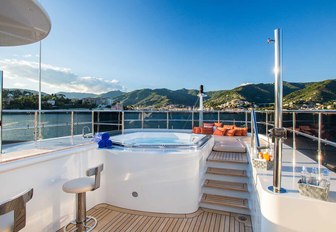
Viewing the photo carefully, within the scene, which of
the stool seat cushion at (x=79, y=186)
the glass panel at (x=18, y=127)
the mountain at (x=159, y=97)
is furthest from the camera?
the mountain at (x=159, y=97)

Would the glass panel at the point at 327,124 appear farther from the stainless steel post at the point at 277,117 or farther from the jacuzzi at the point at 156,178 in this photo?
the jacuzzi at the point at 156,178

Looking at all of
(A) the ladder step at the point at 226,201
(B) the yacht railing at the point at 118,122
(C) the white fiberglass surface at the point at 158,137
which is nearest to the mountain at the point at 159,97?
(B) the yacht railing at the point at 118,122

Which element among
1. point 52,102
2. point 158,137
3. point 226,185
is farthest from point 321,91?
point 52,102

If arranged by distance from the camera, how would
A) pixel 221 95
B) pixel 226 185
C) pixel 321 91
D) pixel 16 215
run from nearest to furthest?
pixel 16 215, pixel 226 185, pixel 321 91, pixel 221 95

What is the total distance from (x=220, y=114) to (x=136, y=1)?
13.4ft

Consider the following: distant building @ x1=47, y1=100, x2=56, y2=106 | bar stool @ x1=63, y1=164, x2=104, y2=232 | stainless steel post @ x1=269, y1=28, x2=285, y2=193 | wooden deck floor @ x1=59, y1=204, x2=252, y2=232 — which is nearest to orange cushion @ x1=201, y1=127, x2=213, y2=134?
wooden deck floor @ x1=59, y1=204, x2=252, y2=232

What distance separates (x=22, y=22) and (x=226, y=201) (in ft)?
8.55

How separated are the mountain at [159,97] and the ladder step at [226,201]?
11.0 m

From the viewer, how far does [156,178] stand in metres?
2.22

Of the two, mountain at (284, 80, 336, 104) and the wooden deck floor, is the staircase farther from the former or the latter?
mountain at (284, 80, 336, 104)

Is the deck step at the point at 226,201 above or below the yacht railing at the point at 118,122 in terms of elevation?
below

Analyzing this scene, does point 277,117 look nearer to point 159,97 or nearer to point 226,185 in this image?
point 226,185


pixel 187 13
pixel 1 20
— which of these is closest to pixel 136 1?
pixel 187 13

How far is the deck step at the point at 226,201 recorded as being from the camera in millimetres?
2215
